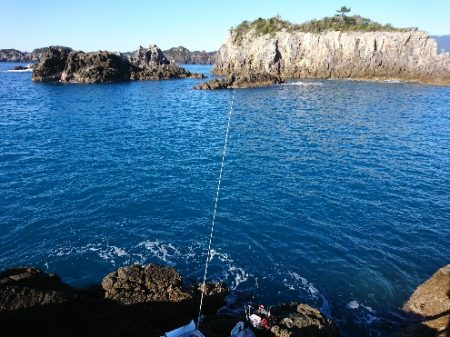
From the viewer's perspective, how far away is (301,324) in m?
15.0

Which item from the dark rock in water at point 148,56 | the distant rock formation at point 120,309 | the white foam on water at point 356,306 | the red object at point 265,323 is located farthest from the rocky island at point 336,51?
the red object at point 265,323

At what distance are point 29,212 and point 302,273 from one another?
21.1 m

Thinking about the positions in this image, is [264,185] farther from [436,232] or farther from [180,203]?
[436,232]

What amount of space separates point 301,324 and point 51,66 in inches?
4971

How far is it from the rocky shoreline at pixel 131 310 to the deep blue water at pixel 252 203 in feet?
8.52

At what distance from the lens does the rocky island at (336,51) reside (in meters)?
110

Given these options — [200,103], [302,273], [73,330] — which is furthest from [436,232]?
[200,103]

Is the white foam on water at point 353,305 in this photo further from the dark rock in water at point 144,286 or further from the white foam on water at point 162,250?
the white foam on water at point 162,250

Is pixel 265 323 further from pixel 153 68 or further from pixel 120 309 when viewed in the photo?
pixel 153 68

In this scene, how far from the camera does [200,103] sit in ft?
263

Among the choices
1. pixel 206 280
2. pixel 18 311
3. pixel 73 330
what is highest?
pixel 18 311

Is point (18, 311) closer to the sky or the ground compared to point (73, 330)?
closer to the sky

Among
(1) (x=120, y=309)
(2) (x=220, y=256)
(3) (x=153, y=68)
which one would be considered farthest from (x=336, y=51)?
(1) (x=120, y=309)

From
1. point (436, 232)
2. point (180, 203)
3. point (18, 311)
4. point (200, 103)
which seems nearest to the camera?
point (18, 311)
